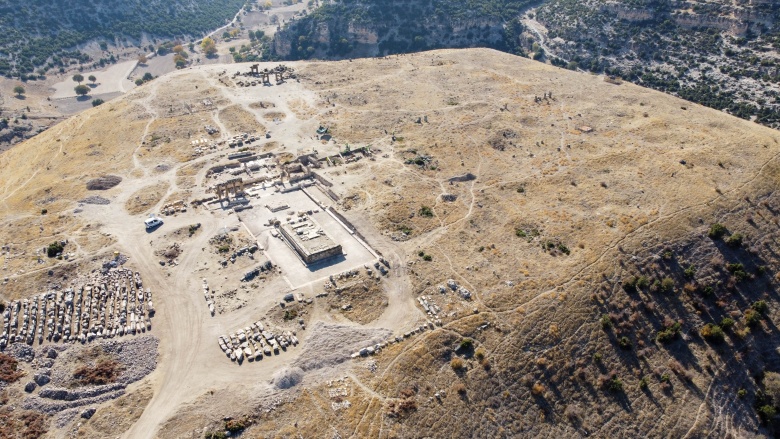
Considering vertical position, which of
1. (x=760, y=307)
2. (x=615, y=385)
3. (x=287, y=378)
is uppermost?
(x=287, y=378)

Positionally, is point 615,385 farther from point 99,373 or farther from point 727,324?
point 99,373

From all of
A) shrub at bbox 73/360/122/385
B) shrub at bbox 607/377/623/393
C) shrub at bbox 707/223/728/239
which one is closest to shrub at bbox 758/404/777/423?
shrub at bbox 607/377/623/393

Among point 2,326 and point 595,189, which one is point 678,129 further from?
point 2,326

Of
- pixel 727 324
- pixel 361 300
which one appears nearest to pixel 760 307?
pixel 727 324

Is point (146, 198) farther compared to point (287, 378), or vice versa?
point (146, 198)

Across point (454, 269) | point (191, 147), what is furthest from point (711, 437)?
point (191, 147)

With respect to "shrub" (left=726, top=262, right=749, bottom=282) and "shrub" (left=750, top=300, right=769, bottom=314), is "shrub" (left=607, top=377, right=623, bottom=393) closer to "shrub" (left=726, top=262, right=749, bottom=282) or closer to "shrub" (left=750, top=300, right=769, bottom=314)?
"shrub" (left=750, top=300, right=769, bottom=314)
